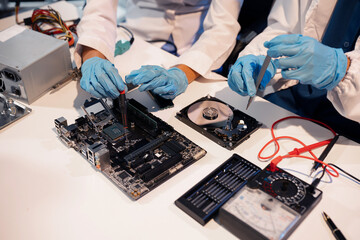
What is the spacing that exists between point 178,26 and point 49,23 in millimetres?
711

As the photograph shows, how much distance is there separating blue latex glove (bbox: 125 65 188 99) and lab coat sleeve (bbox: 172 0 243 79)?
0.72 feet

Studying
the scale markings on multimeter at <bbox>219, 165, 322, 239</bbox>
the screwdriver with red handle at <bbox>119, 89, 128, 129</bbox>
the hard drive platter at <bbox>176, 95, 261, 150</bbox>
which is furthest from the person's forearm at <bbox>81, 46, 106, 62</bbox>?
the scale markings on multimeter at <bbox>219, 165, 322, 239</bbox>

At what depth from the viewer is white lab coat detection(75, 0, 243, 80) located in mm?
1479

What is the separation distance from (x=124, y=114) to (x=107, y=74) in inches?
6.6

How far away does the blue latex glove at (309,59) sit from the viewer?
108 cm

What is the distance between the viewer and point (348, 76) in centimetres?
112

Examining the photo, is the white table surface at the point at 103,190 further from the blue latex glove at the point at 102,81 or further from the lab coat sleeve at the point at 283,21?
the lab coat sleeve at the point at 283,21

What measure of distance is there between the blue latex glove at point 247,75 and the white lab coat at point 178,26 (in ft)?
0.72

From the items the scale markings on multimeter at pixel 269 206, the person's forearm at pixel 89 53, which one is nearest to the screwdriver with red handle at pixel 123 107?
the person's forearm at pixel 89 53

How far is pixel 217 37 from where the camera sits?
1.56 metres

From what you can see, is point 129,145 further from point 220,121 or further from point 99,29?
point 99,29

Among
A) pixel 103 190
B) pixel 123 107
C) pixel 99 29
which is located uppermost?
pixel 99 29

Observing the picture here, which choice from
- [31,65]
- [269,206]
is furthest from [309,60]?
[31,65]

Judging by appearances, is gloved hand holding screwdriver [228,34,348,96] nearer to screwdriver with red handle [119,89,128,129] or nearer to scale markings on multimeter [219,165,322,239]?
scale markings on multimeter [219,165,322,239]
